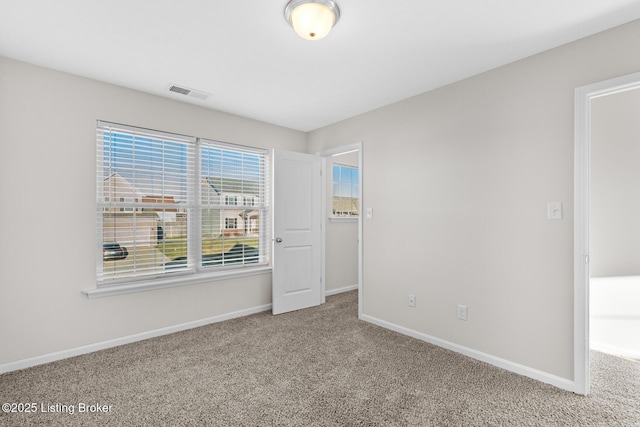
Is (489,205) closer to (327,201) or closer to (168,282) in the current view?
(327,201)

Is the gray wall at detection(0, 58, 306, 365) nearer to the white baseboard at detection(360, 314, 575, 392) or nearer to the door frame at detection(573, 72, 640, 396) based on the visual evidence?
the white baseboard at detection(360, 314, 575, 392)

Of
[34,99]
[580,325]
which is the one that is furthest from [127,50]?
[580,325]

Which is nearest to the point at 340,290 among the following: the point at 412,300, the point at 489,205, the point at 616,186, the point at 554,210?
the point at 412,300

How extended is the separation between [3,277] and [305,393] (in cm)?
250

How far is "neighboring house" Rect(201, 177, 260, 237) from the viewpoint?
3.64m

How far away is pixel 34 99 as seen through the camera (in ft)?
8.37

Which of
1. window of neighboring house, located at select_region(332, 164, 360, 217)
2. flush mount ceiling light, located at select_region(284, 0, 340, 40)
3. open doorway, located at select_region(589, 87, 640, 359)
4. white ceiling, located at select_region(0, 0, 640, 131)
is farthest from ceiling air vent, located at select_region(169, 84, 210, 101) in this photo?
open doorway, located at select_region(589, 87, 640, 359)

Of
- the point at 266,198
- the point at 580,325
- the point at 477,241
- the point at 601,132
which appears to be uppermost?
the point at 601,132

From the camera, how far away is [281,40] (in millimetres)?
2201

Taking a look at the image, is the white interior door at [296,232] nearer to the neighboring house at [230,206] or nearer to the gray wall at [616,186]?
the neighboring house at [230,206]

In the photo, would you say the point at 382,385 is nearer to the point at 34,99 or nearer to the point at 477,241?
the point at 477,241

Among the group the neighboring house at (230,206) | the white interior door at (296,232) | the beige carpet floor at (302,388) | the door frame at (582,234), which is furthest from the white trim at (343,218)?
the door frame at (582,234)

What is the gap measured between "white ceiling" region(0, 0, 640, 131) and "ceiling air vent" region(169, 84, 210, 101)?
0.08m

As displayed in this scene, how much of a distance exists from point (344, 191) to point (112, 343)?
3.60 meters
